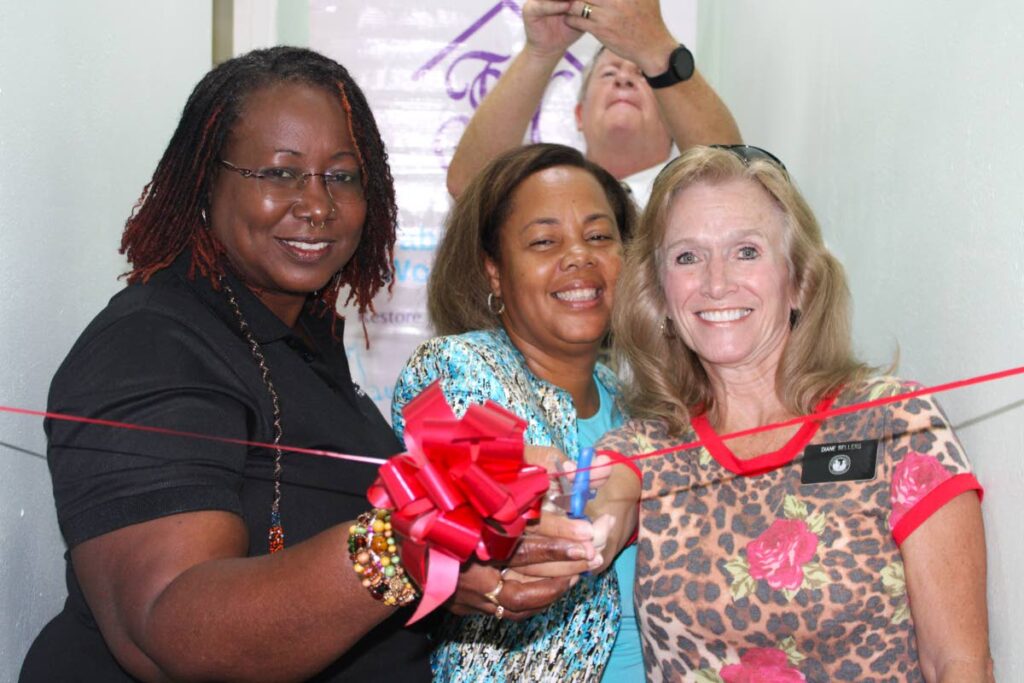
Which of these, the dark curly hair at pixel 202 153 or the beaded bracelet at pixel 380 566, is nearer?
A: the beaded bracelet at pixel 380 566

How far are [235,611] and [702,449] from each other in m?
0.99

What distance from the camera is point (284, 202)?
6.07 feet

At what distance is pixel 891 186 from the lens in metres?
2.33

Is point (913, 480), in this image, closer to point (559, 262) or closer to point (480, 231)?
point (559, 262)

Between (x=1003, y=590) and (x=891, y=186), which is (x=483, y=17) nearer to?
(x=891, y=186)

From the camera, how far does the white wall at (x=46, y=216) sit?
6.10 feet

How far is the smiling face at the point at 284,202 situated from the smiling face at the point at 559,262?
55 centimetres

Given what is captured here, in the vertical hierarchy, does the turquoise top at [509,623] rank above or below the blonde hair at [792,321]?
below

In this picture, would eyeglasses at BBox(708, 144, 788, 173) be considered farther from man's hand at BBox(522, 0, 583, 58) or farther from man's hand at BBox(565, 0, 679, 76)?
man's hand at BBox(522, 0, 583, 58)

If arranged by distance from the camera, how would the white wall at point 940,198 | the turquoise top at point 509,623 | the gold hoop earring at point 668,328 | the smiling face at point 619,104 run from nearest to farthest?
the white wall at point 940,198, the turquoise top at point 509,623, the gold hoop earring at point 668,328, the smiling face at point 619,104

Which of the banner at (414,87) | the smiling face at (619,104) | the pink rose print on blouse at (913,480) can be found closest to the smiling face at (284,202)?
the pink rose print on blouse at (913,480)

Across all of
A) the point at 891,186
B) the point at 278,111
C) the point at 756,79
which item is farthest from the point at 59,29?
the point at 756,79

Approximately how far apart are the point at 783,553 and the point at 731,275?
51cm

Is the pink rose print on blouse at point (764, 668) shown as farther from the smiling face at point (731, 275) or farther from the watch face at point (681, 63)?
the watch face at point (681, 63)
